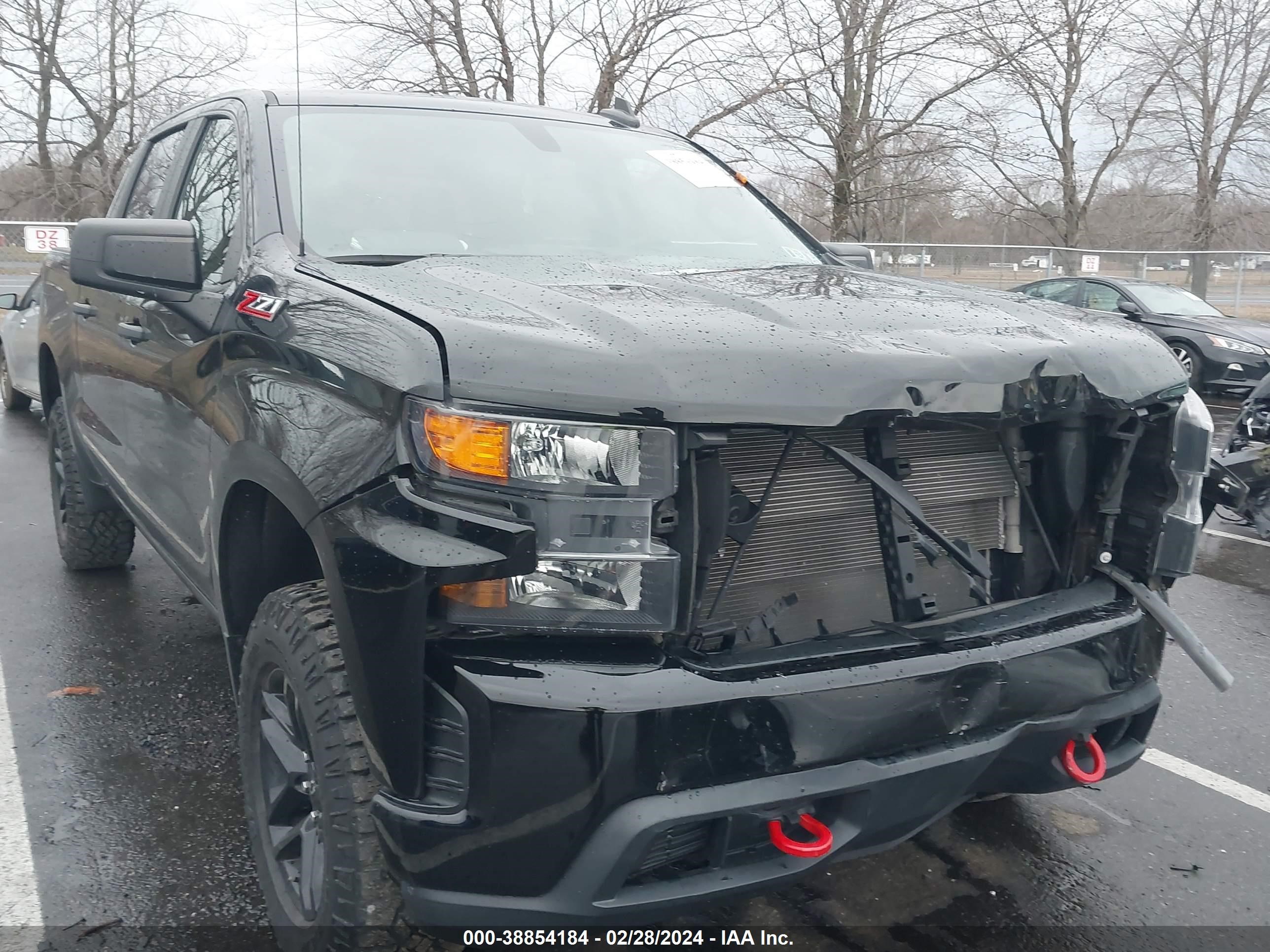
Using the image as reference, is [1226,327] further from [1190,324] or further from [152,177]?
[152,177]

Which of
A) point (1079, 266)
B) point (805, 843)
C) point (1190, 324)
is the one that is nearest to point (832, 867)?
point (805, 843)

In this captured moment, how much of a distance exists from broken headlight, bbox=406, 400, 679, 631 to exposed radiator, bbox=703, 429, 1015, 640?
0.78ft

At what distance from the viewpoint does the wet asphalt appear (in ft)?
8.54

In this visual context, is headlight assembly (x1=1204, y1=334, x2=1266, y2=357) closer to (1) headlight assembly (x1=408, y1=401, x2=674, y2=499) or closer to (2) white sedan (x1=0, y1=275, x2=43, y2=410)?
(2) white sedan (x1=0, y1=275, x2=43, y2=410)

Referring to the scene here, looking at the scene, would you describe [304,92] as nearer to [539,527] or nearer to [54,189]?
[539,527]

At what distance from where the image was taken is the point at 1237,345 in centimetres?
1206

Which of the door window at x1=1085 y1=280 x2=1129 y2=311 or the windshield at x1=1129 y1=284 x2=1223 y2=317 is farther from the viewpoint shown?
the door window at x1=1085 y1=280 x2=1129 y2=311

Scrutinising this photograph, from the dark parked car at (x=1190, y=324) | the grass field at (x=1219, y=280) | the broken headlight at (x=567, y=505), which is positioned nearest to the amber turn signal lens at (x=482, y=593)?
the broken headlight at (x=567, y=505)

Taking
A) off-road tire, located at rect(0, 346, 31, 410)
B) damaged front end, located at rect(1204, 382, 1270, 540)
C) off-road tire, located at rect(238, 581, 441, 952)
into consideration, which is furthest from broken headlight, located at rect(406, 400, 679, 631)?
off-road tire, located at rect(0, 346, 31, 410)

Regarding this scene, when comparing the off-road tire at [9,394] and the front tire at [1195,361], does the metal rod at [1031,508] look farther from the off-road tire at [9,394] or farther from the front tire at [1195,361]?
the front tire at [1195,361]

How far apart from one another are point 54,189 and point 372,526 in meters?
25.1

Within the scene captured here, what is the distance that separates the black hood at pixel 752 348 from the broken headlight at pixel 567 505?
0.16ft

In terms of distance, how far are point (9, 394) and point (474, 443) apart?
9.97 m

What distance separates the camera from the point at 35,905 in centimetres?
263
